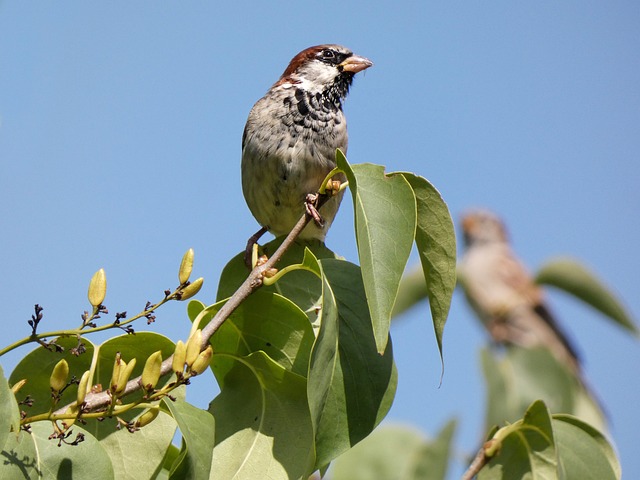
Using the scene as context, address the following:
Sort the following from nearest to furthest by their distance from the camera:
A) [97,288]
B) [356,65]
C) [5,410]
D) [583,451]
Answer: [5,410] < [97,288] < [583,451] < [356,65]

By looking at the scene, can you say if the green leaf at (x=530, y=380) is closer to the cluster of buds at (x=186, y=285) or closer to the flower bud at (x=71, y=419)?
the cluster of buds at (x=186, y=285)

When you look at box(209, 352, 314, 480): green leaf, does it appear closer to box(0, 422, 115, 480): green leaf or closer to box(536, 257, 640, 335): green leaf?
box(0, 422, 115, 480): green leaf

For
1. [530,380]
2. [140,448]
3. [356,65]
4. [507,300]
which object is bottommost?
[507,300]

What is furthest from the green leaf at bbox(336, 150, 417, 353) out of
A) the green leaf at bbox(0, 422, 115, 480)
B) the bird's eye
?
the bird's eye

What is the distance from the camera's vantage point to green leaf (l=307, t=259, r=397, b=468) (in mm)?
1757

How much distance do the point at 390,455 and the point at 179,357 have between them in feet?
4.42

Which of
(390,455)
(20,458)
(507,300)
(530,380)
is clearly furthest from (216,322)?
(507,300)

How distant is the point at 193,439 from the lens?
5.41 feet

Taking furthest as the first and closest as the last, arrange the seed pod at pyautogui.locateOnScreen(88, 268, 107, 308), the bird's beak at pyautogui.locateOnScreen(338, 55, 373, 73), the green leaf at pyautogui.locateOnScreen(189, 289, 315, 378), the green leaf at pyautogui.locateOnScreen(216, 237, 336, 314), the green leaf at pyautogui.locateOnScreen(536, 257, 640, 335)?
1. the green leaf at pyautogui.locateOnScreen(536, 257, 640, 335)
2. the bird's beak at pyautogui.locateOnScreen(338, 55, 373, 73)
3. the green leaf at pyautogui.locateOnScreen(216, 237, 336, 314)
4. the green leaf at pyautogui.locateOnScreen(189, 289, 315, 378)
5. the seed pod at pyautogui.locateOnScreen(88, 268, 107, 308)

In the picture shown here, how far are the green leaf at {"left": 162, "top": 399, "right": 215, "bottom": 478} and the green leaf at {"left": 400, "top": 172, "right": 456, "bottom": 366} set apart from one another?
530mm

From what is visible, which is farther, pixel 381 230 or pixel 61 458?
pixel 381 230

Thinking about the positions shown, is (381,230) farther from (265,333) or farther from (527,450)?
(527,450)

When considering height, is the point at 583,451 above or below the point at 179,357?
below

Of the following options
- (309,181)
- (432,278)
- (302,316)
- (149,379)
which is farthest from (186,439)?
(309,181)
